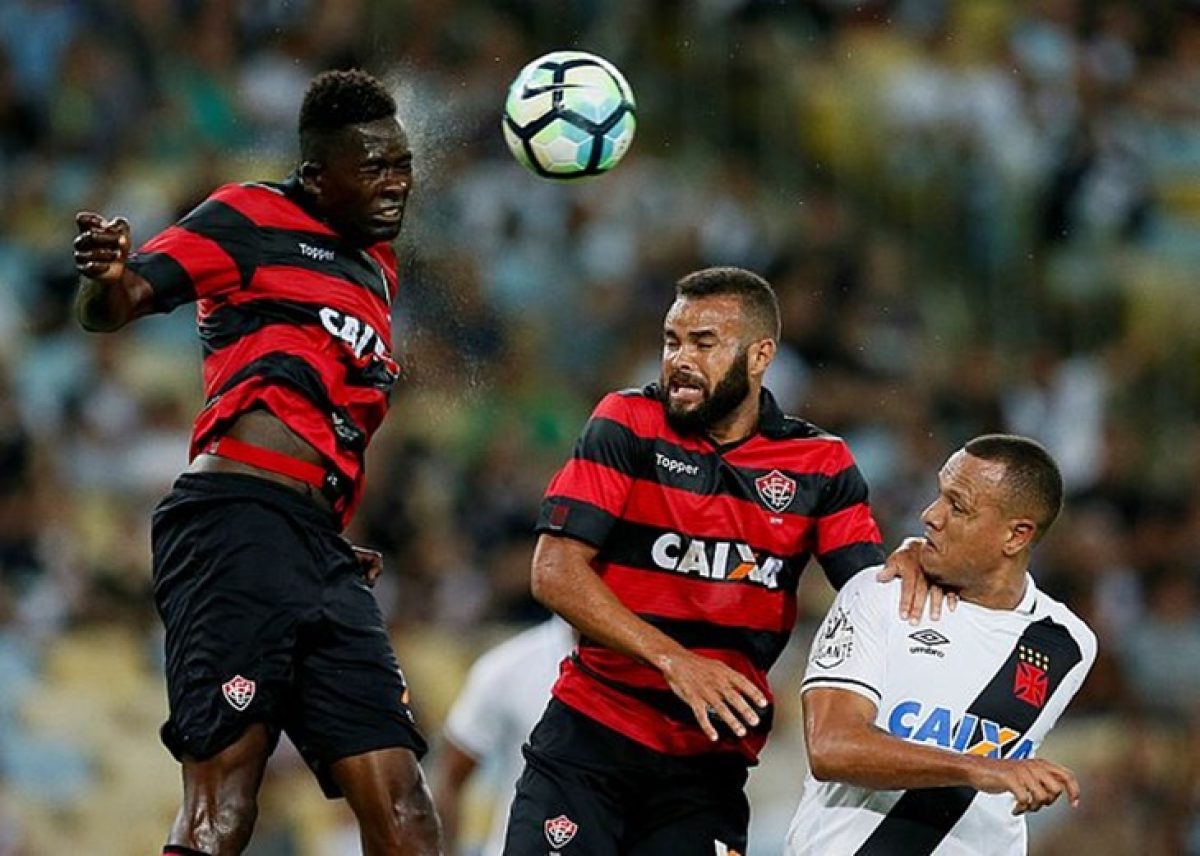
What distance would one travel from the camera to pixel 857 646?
17.4ft

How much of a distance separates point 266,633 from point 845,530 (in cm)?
149

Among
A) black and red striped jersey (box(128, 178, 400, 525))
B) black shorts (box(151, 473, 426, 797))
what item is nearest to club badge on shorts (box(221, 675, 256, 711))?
black shorts (box(151, 473, 426, 797))

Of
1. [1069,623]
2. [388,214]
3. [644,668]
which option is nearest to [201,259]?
[388,214]

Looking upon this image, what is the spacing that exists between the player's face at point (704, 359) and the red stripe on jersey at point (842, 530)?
41cm

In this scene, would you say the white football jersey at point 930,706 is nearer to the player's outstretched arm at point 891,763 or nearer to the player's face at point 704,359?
the player's outstretched arm at point 891,763

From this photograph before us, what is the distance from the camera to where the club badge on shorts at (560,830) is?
18.4 feet

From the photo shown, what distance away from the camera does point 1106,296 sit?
12.2m

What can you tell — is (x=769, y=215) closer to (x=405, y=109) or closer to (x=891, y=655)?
(x=405, y=109)

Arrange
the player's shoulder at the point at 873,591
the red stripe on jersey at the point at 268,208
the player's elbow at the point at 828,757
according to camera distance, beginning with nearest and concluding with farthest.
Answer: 1. the player's elbow at the point at 828,757
2. the player's shoulder at the point at 873,591
3. the red stripe on jersey at the point at 268,208

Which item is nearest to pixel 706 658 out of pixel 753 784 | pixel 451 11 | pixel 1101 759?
pixel 753 784

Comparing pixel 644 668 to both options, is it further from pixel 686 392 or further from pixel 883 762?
pixel 883 762

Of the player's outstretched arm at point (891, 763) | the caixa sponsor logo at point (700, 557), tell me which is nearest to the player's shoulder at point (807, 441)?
the caixa sponsor logo at point (700, 557)

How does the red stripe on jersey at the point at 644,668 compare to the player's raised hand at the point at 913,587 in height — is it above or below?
below

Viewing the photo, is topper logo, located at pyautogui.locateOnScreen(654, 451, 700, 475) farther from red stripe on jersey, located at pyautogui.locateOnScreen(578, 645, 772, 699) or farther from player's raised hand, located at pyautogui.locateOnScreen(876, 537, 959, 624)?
player's raised hand, located at pyautogui.locateOnScreen(876, 537, 959, 624)
